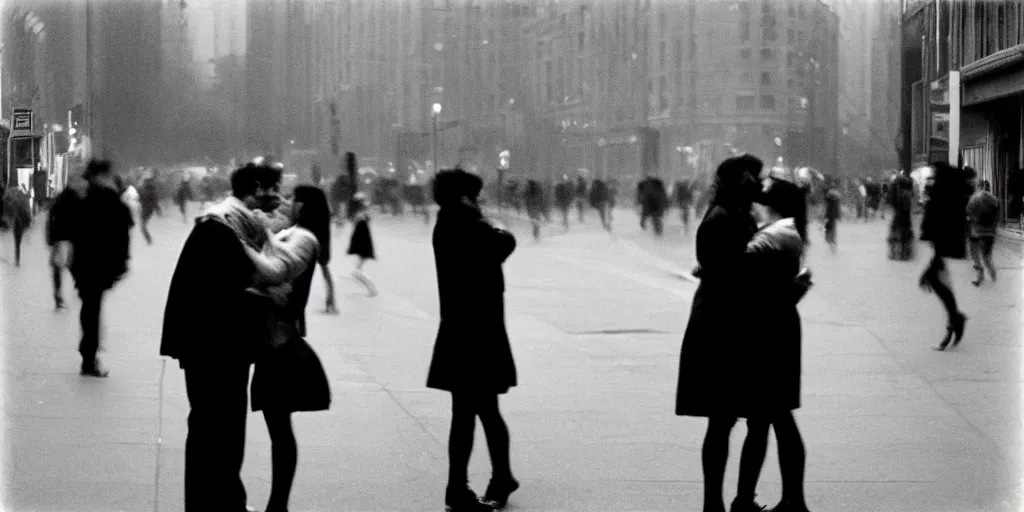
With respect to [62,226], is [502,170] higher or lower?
higher

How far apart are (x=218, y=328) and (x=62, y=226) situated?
3318 mm

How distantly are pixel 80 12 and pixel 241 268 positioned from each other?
7.66 feet

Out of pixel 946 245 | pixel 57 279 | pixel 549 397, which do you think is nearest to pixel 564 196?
pixel 549 397

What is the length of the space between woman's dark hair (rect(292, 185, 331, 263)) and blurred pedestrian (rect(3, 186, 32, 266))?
54.1 inches

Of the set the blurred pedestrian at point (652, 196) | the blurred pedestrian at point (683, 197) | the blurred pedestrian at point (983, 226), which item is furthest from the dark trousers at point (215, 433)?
the blurred pedestrian at point (983, 226)

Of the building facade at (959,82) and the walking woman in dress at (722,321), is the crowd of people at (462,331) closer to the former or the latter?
the walking woman in dress at (722,321)

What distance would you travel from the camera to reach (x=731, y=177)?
182 inches

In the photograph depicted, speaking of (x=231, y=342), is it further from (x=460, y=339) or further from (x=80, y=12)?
(x=80, y=12)

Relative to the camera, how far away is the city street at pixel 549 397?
5340 mm

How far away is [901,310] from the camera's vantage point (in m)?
10.6

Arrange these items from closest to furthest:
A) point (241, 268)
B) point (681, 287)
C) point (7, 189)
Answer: point (241, 268)
point (7, 189)
point (681, 287)

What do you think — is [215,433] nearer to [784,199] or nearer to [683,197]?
[784,199]

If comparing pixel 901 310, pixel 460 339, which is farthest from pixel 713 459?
pixel 901 310

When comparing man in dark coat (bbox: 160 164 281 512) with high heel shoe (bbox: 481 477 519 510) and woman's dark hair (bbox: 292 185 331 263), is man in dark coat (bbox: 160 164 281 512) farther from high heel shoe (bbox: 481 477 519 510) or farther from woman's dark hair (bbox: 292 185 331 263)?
high heel shoe (bbox: 481 477 519 510)
